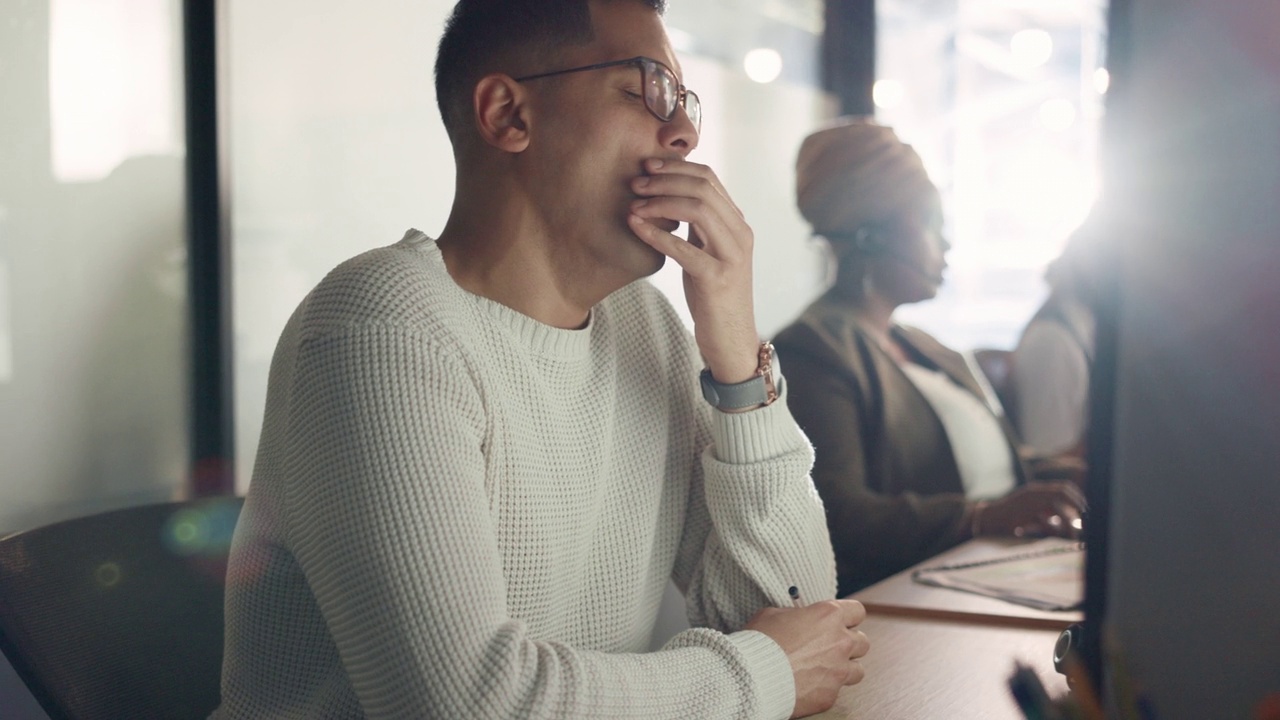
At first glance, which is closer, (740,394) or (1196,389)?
(1196,389)

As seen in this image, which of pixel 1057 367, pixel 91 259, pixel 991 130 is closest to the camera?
pixel 91 259

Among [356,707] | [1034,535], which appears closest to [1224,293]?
[356,707]

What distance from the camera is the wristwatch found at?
3.74 feet

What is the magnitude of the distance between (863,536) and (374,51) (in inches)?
52.1

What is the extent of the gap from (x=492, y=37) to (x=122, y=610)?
713 mm

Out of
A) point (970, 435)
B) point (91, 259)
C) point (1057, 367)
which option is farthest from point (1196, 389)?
point (1057, 367)

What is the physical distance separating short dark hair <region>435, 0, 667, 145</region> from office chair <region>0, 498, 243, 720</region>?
542 millimetres

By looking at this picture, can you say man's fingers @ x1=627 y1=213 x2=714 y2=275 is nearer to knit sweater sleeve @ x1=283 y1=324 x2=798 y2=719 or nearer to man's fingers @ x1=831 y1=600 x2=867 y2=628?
knit sweater sleeve @ x1=283 y1=324 x2=798 y2=719

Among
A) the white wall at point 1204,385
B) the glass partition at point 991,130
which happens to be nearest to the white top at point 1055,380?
the glass partition at point 991,130

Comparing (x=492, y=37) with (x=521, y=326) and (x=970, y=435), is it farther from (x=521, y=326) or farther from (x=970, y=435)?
(x=970, y=435)

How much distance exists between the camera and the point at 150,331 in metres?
1.83

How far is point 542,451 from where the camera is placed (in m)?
1.04

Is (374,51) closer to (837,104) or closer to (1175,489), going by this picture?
(1175,489)

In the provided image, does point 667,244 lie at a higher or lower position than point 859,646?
higher
